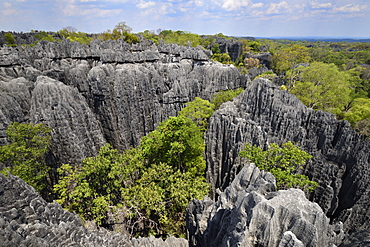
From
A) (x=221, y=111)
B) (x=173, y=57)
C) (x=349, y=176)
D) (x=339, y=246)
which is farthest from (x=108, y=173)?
(x=173, y=57)

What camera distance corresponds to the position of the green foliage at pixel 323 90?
84.3 feet

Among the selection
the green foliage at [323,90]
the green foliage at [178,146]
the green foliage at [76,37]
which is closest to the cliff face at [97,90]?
the green foliage at [178,146]

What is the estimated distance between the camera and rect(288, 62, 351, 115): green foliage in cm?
2570

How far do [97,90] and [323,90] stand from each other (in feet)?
107

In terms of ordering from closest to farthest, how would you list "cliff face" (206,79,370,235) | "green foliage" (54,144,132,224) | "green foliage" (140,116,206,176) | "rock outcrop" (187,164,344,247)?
"rock outcrop" (187,164,344,247) → "green foliage" (54,144,132,224) → "cliff face" (206,79,370,235) → "green foliage" (140,116,206,176)

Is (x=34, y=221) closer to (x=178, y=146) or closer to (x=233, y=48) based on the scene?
(x=178, y=146)

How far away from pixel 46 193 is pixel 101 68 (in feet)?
60.7

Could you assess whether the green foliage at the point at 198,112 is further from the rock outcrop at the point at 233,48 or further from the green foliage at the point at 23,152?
the rock outcrop at the point at 233,48


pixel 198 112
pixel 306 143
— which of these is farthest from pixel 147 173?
pixel 306 143

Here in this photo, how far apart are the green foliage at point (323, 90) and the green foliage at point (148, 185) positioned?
17934 millimetres

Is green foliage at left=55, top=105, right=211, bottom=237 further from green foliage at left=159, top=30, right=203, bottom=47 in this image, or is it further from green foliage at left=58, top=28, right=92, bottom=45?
green foliage at left=58, top=28, right=92, bottom=45

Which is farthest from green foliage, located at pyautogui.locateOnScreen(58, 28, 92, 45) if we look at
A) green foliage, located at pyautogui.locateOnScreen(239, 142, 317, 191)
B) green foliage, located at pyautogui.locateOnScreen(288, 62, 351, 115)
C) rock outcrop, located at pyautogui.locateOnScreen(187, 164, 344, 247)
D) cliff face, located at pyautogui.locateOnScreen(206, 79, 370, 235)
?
rock outcrop, located at pyautogui.locateOnScreen(187, 164, 344, 247)

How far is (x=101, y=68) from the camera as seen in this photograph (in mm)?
29172

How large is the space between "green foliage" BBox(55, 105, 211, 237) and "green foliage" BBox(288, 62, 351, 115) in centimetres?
1793
